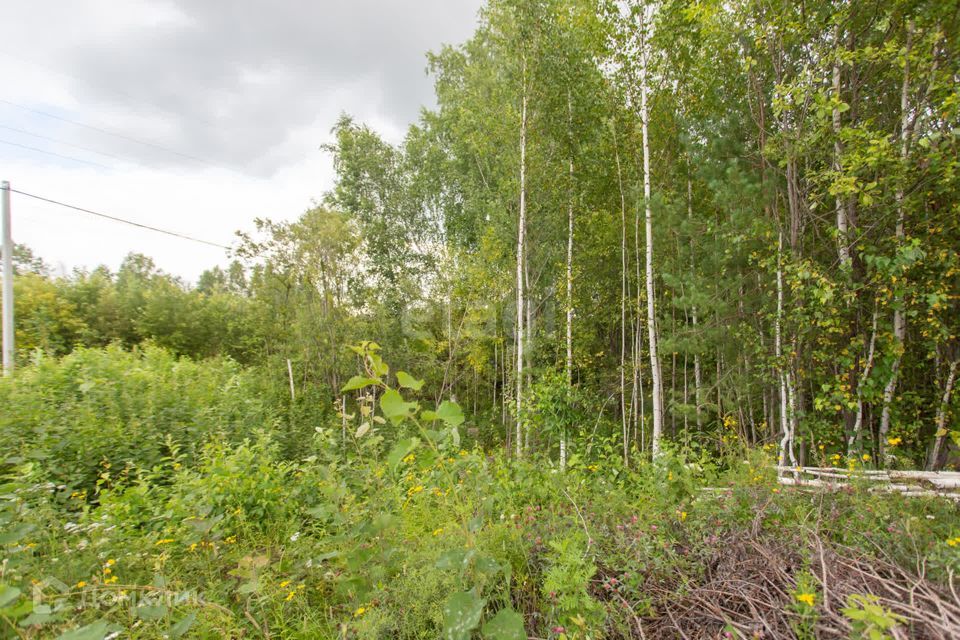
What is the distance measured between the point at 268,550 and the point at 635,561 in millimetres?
1980

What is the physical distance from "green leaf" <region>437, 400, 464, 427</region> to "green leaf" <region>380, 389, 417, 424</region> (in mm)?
94

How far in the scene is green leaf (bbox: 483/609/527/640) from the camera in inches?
42.5

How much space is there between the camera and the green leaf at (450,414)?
3.67 feet

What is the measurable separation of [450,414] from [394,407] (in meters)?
0.19

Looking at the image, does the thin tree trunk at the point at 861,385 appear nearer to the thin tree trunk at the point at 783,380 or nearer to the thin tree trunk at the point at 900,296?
the thin tree trunk at the point at 900,296

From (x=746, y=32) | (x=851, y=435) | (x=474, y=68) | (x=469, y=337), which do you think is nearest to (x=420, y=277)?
(x=469, y=337)

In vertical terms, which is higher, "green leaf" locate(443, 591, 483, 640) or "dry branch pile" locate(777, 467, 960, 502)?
"green leaf" locate(443, 591, 483, 640)

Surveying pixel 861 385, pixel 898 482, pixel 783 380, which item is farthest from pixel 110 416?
pixel 861 385

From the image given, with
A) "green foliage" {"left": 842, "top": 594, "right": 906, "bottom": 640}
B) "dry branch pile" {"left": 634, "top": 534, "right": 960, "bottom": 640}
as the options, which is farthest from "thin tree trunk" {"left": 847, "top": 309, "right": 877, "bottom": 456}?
"green foliage" {"left": 842, "top": 594, "right": 906, "bottom": 640}

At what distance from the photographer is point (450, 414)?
1.15 m

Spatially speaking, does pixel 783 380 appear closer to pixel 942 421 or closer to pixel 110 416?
pixel 942 421

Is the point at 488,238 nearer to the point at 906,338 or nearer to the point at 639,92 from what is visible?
the point at 639,92

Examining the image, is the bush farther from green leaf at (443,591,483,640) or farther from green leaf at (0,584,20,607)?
green leaf at (443,591,483,640)

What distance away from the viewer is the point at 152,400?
4.55 meters
